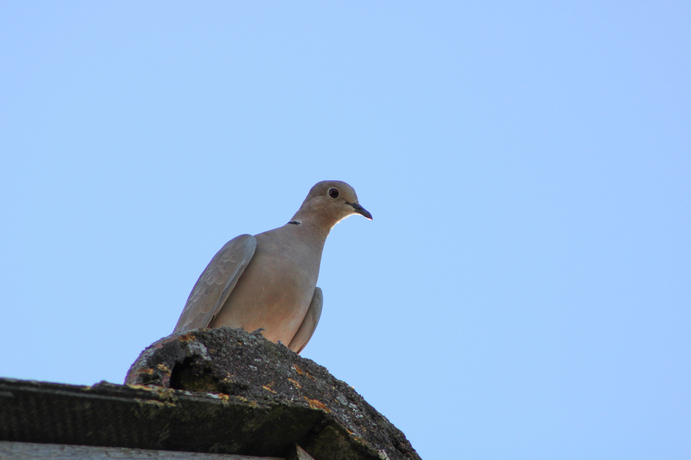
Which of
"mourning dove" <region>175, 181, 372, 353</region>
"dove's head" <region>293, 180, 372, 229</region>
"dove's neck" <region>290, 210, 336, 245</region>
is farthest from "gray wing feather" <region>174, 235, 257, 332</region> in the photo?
"dove's head" <region>293, 180, 372, 229</region>

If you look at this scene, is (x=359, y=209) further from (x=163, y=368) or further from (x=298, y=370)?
(x=163, y=368)

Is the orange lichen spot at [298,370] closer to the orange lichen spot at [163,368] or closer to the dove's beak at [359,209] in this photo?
the orange lichen spot at [163,368]

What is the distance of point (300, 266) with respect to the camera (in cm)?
568

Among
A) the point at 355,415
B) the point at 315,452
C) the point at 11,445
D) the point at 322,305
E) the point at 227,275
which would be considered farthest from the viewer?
the point at 322,305

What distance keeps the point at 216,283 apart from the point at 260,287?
0.39 m

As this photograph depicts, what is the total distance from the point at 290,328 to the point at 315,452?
3288 mm

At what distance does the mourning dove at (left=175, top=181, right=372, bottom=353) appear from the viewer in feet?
17.8

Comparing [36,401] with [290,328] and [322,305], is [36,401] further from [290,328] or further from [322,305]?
[322,305]

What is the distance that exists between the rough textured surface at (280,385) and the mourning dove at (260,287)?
2397 mm

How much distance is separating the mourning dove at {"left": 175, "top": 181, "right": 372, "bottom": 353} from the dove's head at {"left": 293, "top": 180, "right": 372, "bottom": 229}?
0.66 meters

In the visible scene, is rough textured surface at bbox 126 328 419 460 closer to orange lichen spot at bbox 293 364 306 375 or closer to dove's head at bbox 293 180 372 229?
orange lichen spot at bbox 293 364 306 375

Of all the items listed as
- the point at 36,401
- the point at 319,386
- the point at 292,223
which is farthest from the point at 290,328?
the point at 36,401

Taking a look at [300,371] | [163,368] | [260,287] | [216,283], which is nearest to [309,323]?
[260,287]

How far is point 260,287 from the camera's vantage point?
5473 millimetres
